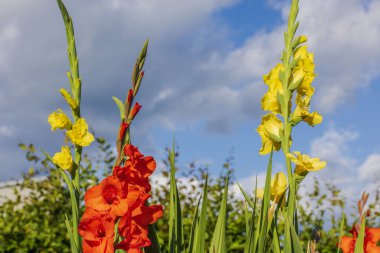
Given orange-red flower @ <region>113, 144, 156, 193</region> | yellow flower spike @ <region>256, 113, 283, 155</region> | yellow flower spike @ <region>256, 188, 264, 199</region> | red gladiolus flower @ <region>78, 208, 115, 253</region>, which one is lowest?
red gladiolus flower @ <region>78, 208, 115, 253</region>

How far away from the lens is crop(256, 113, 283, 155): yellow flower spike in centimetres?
153

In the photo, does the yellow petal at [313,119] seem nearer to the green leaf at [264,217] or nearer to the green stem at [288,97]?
the green stem at [288,97]

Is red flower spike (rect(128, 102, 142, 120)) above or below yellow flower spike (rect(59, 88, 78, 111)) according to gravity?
below

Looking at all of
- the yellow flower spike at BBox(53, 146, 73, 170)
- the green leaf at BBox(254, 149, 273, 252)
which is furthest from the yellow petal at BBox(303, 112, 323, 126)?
the yellow flower spike at BBox(53, 146, 73, 170)

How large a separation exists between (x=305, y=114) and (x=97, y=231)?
24.9 inches

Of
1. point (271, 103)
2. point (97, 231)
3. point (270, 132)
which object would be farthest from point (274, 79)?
point (97, 231)

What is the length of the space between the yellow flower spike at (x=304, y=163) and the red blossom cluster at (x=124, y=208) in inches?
16.0

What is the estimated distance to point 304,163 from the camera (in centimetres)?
151

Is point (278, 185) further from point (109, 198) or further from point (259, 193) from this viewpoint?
point (109, 198)

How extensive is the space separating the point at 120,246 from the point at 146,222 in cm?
8

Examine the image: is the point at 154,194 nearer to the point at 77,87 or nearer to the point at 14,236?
the point at 14,236

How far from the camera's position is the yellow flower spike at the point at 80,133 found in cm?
146

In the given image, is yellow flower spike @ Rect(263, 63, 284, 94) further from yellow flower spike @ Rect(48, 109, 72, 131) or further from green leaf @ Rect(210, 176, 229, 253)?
yellow flower spike @ Rect(48, 109, 72, 131)

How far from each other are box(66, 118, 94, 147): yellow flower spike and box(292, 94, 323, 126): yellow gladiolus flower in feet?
1.77
